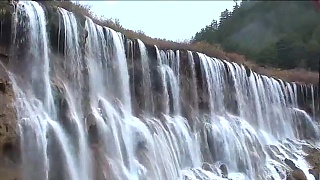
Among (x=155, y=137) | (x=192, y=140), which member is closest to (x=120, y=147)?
(x=155, y=137)

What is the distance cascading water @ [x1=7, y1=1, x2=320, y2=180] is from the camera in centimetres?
1173

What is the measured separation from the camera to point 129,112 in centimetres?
1530

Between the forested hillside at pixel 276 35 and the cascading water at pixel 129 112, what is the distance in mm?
9596

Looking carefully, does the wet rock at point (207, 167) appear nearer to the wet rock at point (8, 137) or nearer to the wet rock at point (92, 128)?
the wet rock at point (92, 128)

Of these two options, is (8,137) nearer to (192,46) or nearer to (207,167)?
(207,167)

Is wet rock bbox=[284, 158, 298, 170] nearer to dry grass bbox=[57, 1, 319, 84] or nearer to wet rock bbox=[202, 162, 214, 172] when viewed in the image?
wet rock bbox=[202, 162, 214, 172]

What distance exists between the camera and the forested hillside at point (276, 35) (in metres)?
31.2

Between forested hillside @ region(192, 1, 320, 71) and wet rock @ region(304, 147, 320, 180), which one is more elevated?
forested hillside @ region(192, 1, 320, 71)

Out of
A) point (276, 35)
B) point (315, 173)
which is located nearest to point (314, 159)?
point (315, 173)

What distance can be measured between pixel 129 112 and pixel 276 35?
22.5m

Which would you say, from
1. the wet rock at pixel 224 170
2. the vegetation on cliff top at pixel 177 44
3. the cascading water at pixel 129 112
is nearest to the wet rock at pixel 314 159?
the cascading water at pixel 129 112

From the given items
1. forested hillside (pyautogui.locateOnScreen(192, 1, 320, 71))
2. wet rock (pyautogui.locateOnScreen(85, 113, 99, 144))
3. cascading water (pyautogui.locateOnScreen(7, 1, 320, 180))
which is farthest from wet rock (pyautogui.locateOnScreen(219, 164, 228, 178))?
forested hillside (pyautogui.locateOnScreen(192, 1, 320, 71))

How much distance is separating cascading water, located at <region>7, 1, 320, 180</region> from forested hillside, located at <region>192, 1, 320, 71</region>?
31.5 feet

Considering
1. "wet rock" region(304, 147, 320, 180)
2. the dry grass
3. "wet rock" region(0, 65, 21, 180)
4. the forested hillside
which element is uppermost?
the forested hillside
